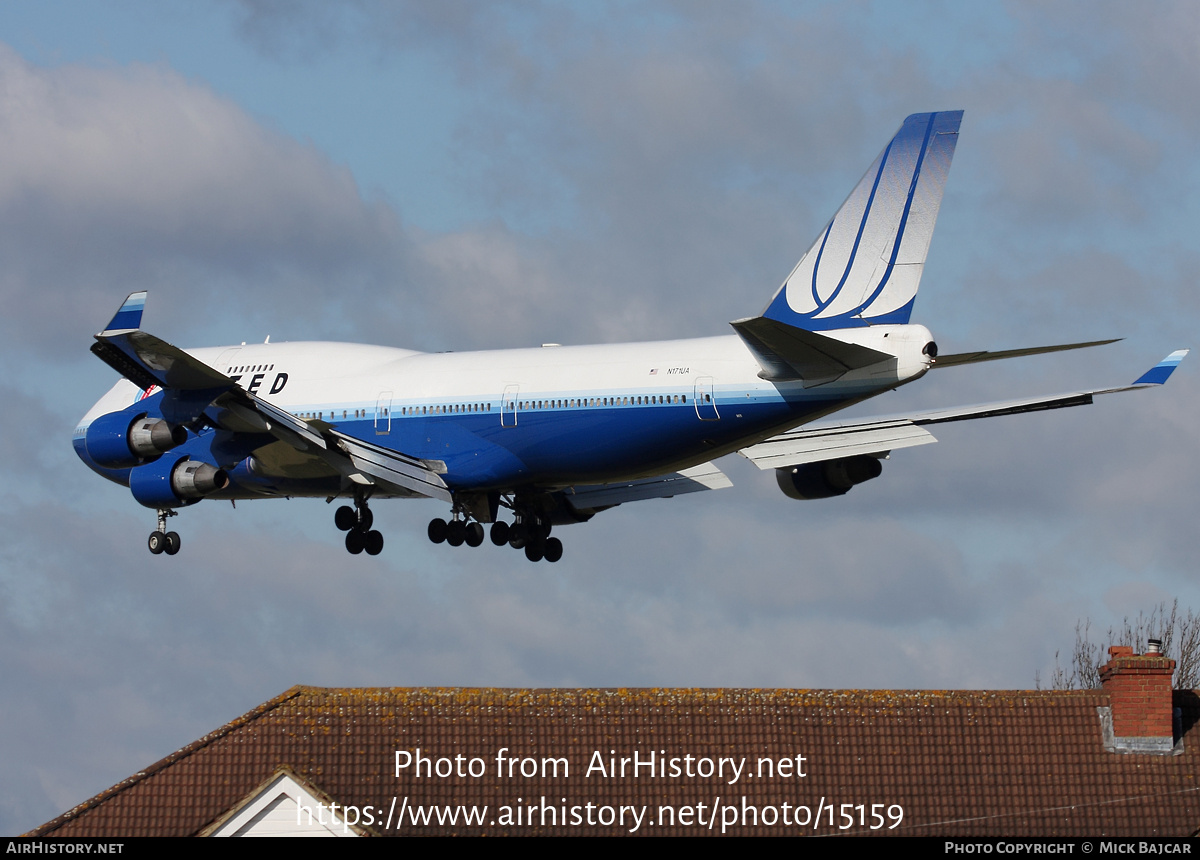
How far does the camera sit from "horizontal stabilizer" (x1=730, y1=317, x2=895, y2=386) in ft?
119

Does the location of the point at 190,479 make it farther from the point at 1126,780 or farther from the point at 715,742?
the point at 1126,780

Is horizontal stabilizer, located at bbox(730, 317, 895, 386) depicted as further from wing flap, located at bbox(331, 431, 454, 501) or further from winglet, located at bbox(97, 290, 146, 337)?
winglet, located at bbox(97, 290, 146, 337)

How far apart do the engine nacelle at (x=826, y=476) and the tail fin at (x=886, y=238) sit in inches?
231

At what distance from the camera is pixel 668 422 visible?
40.2m

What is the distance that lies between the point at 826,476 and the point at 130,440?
15.2 m

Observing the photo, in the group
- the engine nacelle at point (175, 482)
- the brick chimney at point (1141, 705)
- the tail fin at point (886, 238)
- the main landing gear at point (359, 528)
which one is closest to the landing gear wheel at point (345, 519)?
the main landing gear at point (359, 528)

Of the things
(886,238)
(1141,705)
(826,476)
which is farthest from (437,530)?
(1141,705)

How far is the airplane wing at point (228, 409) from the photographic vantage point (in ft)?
129

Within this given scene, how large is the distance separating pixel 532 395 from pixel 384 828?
9749 mm

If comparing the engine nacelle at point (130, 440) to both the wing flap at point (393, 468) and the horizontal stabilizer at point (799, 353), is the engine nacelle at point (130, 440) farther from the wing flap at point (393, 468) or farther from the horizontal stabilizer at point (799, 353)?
the horizontal stabilizer at point (799, 353)

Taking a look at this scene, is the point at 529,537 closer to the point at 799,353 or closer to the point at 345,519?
the point at 345,519

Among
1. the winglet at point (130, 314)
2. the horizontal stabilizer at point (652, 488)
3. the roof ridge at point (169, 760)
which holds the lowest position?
the roof ridge at point (169, 760)

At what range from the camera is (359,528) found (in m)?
44.9

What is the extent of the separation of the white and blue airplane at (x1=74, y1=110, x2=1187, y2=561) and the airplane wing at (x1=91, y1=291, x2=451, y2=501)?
0.15 feet
